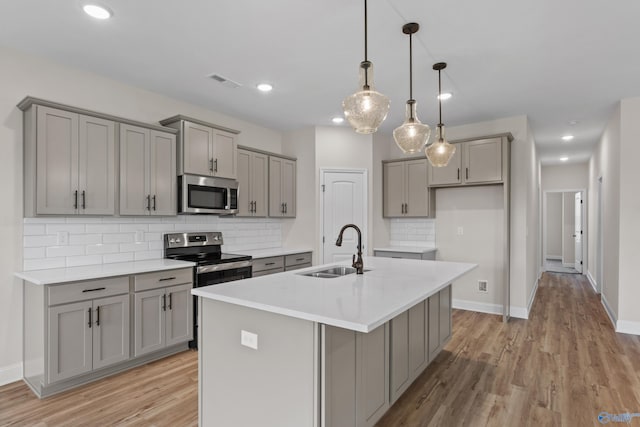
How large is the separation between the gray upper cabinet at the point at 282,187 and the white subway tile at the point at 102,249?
203 cm

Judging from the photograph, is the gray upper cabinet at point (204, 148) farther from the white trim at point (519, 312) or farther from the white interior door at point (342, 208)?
the white trim at point (519, 312)

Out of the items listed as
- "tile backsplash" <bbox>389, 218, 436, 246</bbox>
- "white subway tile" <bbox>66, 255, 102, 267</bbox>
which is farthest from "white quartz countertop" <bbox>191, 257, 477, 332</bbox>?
"tile backsplash" <bbox>389, 218, 436, 246</bbox>

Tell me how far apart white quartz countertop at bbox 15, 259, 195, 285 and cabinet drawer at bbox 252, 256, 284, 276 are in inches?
37.6

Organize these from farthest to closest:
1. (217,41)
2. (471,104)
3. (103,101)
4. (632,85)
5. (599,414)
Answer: (471,104)
(632,85)
(103,101)
(217,41)
(599,414)

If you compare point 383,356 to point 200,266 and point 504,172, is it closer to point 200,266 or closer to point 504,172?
point 200,266

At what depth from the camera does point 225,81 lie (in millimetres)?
3586

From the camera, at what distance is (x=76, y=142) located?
2.99 metres

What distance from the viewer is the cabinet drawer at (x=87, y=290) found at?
2617mm

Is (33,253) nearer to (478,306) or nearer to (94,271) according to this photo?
(94,271)

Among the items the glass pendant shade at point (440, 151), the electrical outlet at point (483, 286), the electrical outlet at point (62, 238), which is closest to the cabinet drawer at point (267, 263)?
the electrical outlet at point (62, 238)

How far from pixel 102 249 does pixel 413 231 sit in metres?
4.22

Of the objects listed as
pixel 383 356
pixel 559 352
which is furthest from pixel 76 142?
pixel 559 352

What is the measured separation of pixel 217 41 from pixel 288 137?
278 cm

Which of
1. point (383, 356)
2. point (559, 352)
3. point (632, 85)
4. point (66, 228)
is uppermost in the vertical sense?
point (632, 85)
